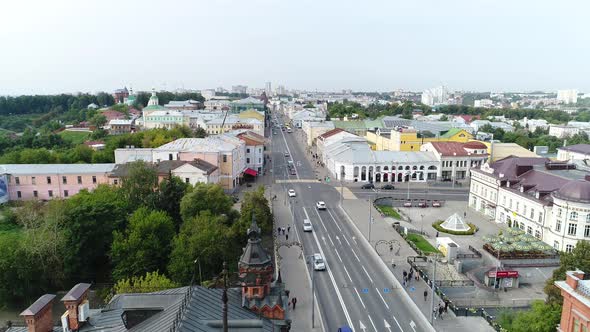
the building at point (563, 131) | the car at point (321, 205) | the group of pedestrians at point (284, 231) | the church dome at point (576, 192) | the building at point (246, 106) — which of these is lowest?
the group of pedestrians at point (284, 231)

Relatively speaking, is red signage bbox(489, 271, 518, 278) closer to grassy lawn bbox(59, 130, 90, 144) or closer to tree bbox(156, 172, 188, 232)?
tree bbox(156, 172, 188, 232)

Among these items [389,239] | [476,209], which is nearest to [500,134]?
[476,209]

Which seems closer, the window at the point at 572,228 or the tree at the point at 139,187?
the window at the point at 572,228

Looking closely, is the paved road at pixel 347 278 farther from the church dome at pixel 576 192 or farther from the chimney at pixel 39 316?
the church dome at pixel 576 192

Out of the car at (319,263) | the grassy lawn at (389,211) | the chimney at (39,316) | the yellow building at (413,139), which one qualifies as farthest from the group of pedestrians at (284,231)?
the yellow building at (413,139)

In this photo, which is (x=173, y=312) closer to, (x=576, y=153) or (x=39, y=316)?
(x=39, y=316)

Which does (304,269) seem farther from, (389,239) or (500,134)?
(500,134)

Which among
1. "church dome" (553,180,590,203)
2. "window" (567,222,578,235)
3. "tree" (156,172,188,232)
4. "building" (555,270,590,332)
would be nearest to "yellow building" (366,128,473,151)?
"church dome" (553,180,590,203)
